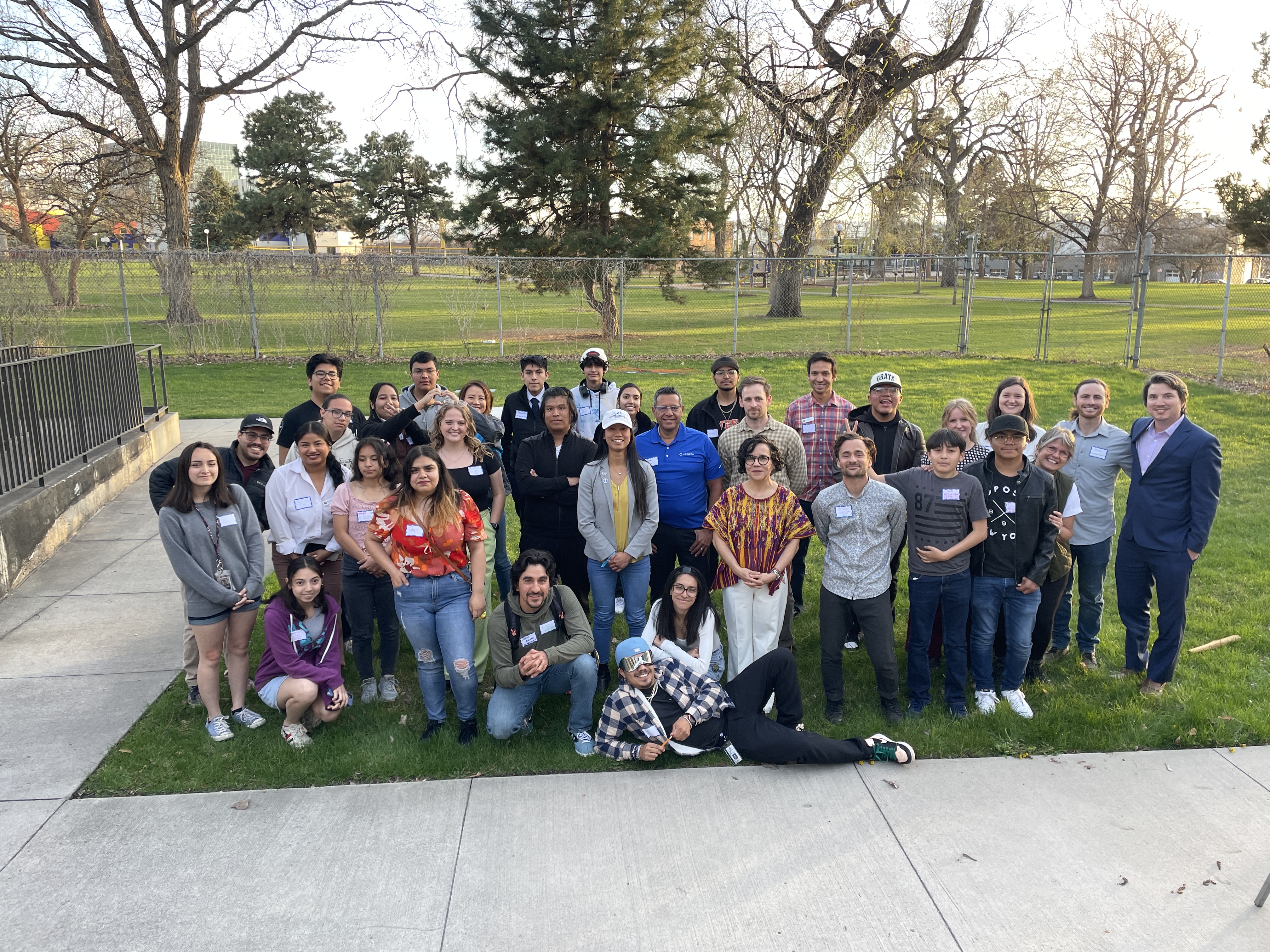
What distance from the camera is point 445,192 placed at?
174 feet

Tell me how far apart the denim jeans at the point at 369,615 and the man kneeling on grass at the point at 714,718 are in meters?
1.46

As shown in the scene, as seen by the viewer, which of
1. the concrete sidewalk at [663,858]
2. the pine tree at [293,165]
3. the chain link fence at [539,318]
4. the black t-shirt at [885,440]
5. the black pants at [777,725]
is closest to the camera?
the concrete sidewalk at [663,858]

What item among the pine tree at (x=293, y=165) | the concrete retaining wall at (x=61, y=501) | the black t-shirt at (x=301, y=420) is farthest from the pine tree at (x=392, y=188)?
the black t-shirt at (x=301, y=420)

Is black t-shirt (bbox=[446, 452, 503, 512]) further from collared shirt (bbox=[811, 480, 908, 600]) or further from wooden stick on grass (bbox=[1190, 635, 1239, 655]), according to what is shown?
wooden stick on grass (bbox=[1190, 635, 1239, 655])

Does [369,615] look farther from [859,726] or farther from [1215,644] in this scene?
[1215,644]

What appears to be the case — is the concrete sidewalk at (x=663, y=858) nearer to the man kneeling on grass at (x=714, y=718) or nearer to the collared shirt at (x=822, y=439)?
the man kneeling on grass at (x=714, y=718)

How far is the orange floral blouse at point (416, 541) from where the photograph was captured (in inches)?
186

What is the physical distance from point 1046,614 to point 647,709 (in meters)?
2.55

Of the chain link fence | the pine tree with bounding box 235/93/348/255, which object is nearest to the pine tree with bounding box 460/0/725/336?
the chain link fence

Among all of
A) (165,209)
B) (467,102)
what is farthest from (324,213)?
(467,102)

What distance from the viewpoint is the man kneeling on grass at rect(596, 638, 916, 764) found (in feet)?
14.7

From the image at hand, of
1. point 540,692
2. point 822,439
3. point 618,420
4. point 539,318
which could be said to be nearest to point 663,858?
point 540,692

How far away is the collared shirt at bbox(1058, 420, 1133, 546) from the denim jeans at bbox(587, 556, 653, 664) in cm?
268

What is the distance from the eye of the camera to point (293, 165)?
4884 cm
